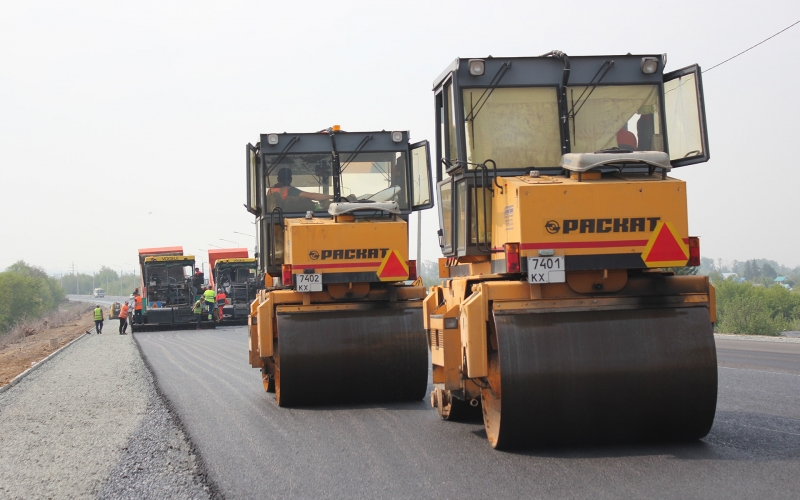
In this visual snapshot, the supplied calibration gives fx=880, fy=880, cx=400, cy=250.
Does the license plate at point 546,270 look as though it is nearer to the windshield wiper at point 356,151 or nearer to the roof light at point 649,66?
the roof light at point 649,66

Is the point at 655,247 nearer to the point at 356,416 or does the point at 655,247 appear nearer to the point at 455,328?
the point at 455,328

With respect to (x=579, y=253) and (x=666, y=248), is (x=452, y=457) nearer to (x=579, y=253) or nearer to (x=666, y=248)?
(x=579, y=253)

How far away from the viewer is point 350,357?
10.4m

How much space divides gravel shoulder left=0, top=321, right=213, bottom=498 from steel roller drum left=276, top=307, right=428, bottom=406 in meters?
1.52

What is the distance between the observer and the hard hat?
11.5 metres

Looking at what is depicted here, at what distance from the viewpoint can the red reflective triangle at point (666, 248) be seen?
659cm

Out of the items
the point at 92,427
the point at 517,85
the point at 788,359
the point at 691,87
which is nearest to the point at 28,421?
the point at 92,427

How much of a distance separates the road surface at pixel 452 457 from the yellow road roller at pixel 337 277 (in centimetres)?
29

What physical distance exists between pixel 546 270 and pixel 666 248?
0.92 metres

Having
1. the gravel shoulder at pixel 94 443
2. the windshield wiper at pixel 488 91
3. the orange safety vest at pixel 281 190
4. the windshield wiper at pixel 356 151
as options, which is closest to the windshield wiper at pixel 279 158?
the orange safety vest at pixel 281 190

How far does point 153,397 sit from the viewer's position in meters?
12.3

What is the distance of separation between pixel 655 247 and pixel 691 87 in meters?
1.59

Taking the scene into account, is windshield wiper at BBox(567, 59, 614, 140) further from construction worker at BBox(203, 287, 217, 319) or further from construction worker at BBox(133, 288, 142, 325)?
construction worker at BBox(133, 288, 142, 325)

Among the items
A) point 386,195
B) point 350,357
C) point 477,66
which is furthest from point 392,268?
point 477,66
